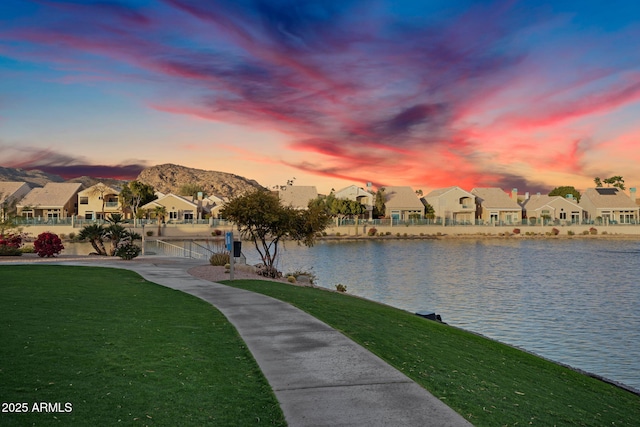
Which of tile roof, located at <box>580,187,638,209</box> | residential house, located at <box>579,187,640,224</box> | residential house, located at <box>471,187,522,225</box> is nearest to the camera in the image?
residential house, located at <box>471,187,522,225</box>

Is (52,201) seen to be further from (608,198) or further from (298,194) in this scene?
(608,198)

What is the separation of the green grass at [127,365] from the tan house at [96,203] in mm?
97621

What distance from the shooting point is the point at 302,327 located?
12.7 meters

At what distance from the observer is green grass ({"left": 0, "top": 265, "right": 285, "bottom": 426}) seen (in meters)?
7.32

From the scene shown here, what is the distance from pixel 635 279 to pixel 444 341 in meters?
34.7

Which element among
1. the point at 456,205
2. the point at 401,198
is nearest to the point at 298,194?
the point at 401,198

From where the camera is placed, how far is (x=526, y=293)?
34562 millimetres

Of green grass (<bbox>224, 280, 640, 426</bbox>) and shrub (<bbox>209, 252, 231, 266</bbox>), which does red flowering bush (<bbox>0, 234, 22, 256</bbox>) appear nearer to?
shrub (<bbox>209, 252, 231, 266</bbox>)

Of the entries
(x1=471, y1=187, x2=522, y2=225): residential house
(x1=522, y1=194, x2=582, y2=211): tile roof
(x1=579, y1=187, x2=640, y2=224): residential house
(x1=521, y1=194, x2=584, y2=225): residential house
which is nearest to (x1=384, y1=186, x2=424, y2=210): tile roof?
(x1=471, y1=187, x2=522, y2=225): residential house

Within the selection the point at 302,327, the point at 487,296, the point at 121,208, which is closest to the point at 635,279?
the point at 487,296

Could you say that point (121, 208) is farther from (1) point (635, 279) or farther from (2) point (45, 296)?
(2) point (45, 296)

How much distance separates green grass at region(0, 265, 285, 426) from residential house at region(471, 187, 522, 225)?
104426mm

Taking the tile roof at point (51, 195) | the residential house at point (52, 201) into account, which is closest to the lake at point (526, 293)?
the residential house at point (52, 201)

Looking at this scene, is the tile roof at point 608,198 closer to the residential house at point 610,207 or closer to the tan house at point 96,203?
the residential house at point 610,207
